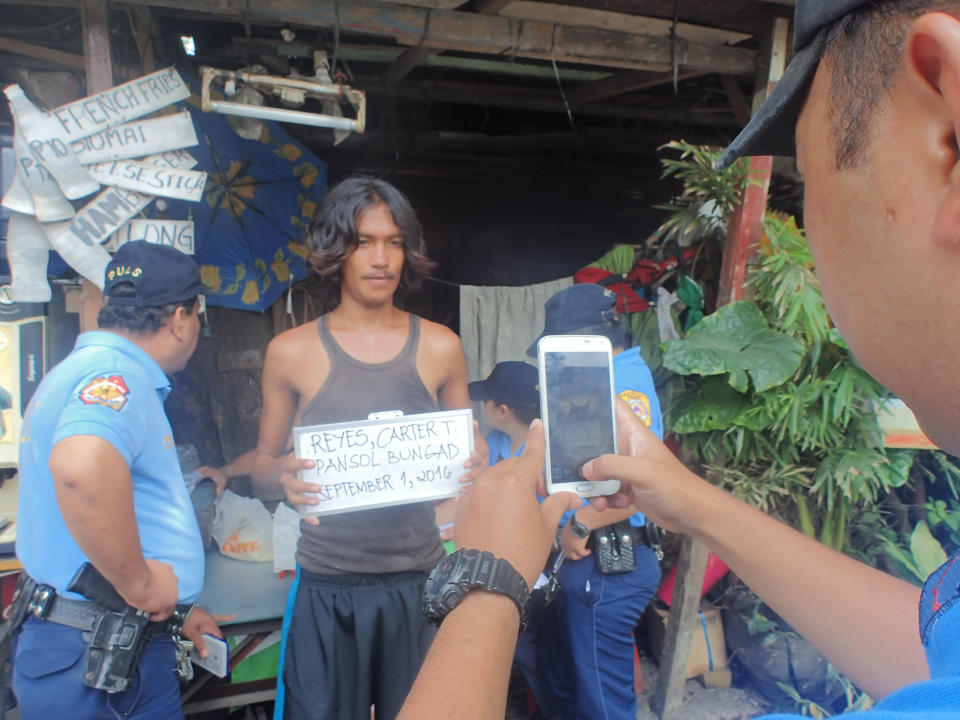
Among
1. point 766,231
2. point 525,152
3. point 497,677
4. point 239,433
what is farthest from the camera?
point 525,152

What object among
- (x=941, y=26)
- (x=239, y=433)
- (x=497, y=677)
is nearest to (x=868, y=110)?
(x=941, y=26)

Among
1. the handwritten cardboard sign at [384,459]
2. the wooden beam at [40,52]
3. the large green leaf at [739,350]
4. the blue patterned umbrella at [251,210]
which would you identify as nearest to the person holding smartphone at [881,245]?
the handwritten cardboard sign at [384,459]

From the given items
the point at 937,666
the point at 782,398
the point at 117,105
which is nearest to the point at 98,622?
the point at 117,105

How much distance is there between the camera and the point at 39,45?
3.06 m

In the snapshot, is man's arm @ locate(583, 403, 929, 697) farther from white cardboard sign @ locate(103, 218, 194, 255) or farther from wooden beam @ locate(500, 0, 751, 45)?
wooden beam @ locate(500, 0, 751, 45)

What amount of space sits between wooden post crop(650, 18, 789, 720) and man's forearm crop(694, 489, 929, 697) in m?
2.31

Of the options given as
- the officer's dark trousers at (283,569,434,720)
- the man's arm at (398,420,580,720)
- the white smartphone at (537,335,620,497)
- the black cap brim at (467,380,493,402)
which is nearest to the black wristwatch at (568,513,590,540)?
the officer's dark trousers at (283,569,434,720)

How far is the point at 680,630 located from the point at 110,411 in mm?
3230

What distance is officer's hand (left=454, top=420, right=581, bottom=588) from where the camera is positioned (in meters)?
0.99

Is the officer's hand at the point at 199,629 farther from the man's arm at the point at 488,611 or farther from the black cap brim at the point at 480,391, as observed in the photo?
the man's arm at the point at 488,611

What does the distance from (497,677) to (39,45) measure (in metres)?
3.86

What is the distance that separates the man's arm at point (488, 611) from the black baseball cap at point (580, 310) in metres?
1.49

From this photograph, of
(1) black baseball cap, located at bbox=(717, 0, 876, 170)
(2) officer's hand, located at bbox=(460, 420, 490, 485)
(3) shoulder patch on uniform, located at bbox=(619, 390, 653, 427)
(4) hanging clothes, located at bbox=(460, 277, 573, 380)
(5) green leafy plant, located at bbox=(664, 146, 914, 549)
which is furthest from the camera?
(4) hanging clothes, located at bbox=(460, 277, 573, 380)

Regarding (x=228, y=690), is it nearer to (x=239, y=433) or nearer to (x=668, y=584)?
(x=239, y=433)
